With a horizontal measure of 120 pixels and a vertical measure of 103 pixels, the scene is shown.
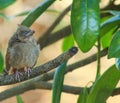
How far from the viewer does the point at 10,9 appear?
2006 mm

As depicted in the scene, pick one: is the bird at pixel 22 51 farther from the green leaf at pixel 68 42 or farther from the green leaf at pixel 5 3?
the green leaf at pixel 68 42

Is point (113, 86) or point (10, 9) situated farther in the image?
point (10, 9)

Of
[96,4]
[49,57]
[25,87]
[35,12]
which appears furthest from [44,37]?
[49,57]

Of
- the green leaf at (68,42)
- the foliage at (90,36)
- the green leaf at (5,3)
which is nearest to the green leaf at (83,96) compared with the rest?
the foliage at (90,36)

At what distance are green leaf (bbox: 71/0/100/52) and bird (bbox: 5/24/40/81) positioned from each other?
150 millimetres

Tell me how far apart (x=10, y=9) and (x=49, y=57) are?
27cm

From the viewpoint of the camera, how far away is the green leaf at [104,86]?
0.94m

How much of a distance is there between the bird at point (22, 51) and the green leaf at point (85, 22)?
0.15m

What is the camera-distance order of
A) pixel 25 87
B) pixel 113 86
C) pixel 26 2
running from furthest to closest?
pixel 26 2, pixel 25 87, pixel 113 86

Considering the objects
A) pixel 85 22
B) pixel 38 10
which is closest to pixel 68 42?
pixel 38 10

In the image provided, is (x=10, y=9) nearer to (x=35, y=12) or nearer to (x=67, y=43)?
(x=67, y=43)

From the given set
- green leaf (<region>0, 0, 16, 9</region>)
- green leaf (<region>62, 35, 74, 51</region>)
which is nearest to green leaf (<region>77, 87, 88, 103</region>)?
green leaf (<region>0, 0, 16, 9</region>)

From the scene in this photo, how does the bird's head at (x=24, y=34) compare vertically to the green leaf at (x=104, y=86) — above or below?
above

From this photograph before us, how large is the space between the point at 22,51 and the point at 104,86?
6.6 inches
